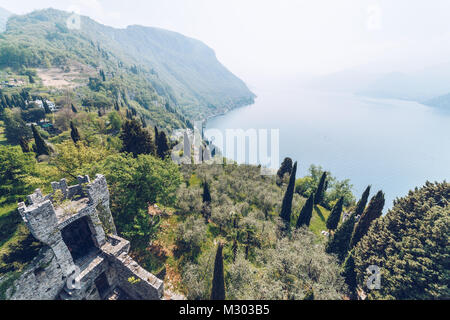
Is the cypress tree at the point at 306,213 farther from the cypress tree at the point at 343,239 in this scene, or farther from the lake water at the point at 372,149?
the lake water at the point at 372,149

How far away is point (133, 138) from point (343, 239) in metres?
35.2

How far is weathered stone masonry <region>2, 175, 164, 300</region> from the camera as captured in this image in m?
12.5

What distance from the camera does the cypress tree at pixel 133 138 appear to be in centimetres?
3038

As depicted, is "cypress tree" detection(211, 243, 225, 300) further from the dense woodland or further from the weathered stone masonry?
the weathered stone masonry

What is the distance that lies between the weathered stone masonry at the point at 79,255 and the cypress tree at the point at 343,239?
21.7 m

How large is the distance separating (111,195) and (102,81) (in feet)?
465

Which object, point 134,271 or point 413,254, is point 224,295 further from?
point 413,254

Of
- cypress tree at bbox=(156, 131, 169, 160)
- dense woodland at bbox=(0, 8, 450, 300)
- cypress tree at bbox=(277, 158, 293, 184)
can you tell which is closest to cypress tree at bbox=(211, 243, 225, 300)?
dense woodland at bbox=(0, 8, 450, 300)

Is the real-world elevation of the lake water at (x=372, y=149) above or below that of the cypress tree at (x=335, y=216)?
below

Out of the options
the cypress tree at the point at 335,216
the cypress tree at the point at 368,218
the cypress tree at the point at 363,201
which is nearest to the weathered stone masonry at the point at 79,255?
the cypress tree at the point at 368,218

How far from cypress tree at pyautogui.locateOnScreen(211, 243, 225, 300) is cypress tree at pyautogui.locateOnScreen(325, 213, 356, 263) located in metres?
16.9

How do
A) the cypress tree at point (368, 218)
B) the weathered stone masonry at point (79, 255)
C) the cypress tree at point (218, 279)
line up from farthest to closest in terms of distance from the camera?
the cypress tree at point (368, 218) → the cypress tree at point (218, 279) → the weathered stone masonry at point (79, 255)

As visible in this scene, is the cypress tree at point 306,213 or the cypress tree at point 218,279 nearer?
the cypress tree at point 218,279

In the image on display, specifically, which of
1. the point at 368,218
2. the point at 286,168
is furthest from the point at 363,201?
the point at 286,168
